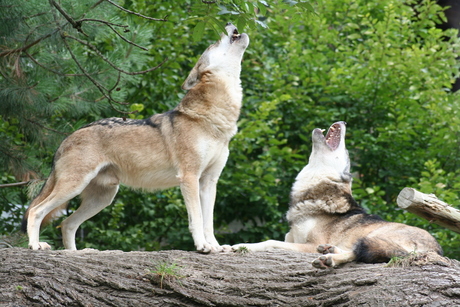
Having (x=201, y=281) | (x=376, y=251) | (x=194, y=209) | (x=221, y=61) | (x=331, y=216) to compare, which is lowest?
(x=201, y=281)

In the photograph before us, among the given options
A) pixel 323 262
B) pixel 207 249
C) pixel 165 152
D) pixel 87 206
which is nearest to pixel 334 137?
pixel 165 152

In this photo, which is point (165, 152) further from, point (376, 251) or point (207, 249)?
point (376, 251)

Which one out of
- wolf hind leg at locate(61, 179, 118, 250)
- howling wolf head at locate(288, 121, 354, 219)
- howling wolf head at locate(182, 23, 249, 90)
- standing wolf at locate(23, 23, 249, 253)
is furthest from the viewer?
howling wolf head at locate(288, 121, 354, 219)

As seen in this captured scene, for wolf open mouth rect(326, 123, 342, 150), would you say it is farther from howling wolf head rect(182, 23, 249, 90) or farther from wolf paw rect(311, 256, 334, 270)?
wolf paw rect(311, 256, 334, 270)

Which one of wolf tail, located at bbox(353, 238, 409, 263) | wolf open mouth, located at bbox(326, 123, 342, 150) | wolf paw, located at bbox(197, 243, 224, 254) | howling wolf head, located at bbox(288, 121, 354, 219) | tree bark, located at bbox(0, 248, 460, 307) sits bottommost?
tree bark, located at bbox(0, 248, 460, 307)

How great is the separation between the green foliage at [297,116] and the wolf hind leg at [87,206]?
8.29 ft

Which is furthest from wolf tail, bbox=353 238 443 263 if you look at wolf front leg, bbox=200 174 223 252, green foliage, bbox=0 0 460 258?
green foliage, bbox=0 0 460 258

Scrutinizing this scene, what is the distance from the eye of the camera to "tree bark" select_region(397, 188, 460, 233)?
17.7ft

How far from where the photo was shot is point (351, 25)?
34.6 feet

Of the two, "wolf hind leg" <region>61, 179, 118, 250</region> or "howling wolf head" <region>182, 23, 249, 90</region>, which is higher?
"howling wolf head" <region>182, 23, 249, 90</region>

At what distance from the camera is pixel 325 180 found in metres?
6.67

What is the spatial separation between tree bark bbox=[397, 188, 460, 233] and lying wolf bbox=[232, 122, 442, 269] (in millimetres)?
220

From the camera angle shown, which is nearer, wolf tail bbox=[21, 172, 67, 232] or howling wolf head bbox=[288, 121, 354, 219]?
wolf tail bbox=[21, 172, 67, 232]

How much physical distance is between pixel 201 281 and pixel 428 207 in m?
2.29
